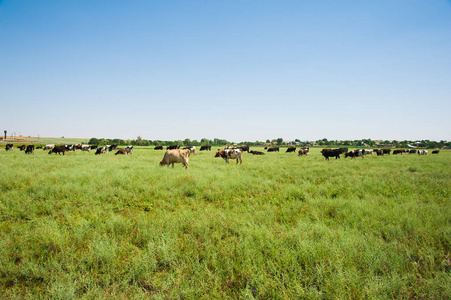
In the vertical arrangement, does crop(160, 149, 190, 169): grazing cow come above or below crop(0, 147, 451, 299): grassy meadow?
above

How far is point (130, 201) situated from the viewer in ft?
22.2

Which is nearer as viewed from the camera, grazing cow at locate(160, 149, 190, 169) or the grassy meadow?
the grassy meadow

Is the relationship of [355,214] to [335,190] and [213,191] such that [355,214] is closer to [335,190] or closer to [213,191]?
[335,190]

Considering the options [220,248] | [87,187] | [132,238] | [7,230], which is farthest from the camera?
[87,187]

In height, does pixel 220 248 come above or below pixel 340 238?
below

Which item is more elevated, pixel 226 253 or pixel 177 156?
pixel 177 156

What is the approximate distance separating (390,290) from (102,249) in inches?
187

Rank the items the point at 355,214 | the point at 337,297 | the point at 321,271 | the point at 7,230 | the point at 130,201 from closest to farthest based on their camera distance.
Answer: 1. the point at 337,297
2. the point at 321,271
3. the point at 7,230
4. the point at 355,214
5. the point at 130,201

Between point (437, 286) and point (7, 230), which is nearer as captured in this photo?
point (437, 286)

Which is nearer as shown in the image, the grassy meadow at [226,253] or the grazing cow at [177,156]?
the grassy meadow at [226,253]

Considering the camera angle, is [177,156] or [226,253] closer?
[226,253]

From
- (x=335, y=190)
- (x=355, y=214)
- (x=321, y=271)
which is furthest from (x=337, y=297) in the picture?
(x=335, y=190)

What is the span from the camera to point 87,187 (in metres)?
7.75

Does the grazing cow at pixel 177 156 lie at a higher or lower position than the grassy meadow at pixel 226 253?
higher
